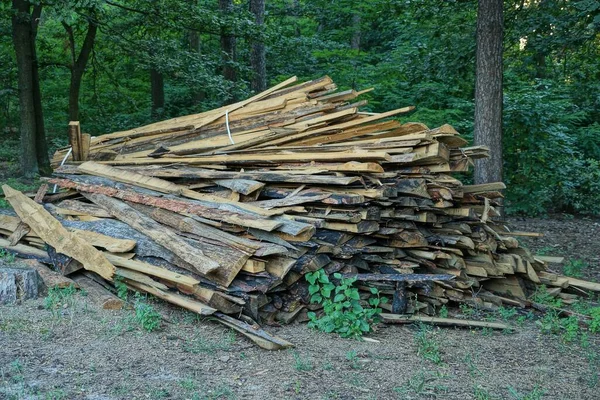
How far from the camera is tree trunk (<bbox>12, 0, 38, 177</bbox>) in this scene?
1433 cm

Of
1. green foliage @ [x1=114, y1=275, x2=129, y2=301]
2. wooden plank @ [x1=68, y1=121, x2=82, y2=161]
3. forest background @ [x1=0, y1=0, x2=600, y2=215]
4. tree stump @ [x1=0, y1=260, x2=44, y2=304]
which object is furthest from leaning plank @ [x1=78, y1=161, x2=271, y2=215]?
forest background @ [x1=0, y1=0, x2=600, y2=215]

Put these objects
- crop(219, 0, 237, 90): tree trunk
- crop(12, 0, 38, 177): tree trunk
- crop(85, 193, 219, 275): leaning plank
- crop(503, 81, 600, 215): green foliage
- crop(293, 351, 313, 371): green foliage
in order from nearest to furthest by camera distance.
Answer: crop(293, 351, 313, 371): green foliage → crop(85, 193, 219, 275): leaning plank → crop(12, 0, 38, 177): tree trunk → crop(503, 81, 600, 215): green foliage → crop(219, 0, 237, 90): tree trunk

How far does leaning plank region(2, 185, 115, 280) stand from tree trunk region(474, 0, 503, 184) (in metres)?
6.32

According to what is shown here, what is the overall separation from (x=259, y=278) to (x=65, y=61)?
44.2 ft

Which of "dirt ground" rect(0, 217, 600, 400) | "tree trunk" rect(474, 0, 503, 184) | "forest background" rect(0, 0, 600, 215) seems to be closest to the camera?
"dirt ground" rect(0, 217, 600, 400)

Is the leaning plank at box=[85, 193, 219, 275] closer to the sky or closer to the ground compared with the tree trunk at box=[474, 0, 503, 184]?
closer to the ground

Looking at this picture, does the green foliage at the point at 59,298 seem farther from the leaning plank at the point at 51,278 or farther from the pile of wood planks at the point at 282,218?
the pile of wood planks at the point at 282,218

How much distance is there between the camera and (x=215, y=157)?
27.0 feet

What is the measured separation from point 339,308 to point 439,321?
1.26 meters

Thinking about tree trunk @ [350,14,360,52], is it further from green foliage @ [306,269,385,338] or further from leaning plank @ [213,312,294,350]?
leaning plank @ [213,312,294,350]

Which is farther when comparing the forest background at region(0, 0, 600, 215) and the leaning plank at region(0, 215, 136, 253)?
the forest background at region(0, 0, 600, 215)

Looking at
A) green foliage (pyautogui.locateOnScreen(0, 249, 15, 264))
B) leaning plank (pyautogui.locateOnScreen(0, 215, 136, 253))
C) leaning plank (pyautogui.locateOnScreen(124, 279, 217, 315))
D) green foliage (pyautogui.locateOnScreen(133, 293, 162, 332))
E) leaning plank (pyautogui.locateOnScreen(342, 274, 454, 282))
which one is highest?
leaning plank (pyautogui.locateOnScreen(0, 215, 136, 253))

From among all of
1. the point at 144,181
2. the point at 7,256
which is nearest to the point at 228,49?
the point at 144,181

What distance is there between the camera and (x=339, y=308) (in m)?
6.49
